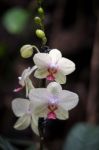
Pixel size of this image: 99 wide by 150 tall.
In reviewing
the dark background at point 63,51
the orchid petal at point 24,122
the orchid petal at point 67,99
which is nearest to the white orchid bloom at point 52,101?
the orchid petal at point 67,99

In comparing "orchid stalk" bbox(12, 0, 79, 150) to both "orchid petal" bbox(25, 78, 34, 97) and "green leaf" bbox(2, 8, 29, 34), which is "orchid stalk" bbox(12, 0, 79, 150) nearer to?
"orchid petal" bbox(25, 78, 34, 97)

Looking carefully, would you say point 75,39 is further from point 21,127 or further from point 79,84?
point 21,127

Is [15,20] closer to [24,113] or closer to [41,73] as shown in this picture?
[24,113]

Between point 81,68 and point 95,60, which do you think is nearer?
point 95,60

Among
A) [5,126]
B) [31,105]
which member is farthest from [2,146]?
[5,126]

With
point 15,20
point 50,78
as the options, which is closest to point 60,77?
point 50,78

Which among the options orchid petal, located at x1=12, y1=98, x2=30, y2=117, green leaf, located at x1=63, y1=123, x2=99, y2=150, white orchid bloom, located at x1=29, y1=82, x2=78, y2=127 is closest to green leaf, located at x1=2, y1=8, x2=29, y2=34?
green leaf, located at x1=63, y1=123, x2=99, y2=150

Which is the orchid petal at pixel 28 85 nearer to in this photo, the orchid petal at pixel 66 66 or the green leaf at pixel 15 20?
the orchid petal at pixel 66 66
